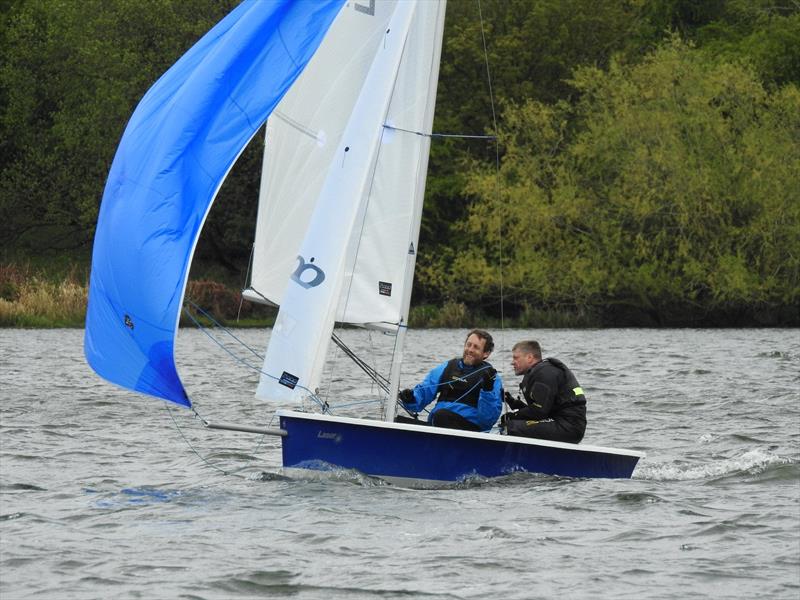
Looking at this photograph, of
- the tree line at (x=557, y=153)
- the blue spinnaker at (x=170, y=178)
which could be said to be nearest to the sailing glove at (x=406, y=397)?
the blue spinnaker at (x=170, y=178)

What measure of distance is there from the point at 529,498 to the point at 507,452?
0.37 metres

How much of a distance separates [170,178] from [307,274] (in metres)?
1.25

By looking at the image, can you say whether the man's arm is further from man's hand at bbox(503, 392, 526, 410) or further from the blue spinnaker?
the blue spinnaker

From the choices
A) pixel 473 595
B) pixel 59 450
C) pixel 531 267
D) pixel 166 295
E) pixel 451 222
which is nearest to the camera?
pixel 473 595

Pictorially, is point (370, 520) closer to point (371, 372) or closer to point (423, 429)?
point (423, 429)

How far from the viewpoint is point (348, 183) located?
10312mm

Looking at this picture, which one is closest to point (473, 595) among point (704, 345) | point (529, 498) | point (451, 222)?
point (529, 498)

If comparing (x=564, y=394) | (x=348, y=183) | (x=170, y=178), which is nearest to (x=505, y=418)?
(x=564, y=394)

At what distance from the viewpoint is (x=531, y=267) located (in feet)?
120

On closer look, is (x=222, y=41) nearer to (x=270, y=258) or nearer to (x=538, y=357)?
(x=270, y=258)

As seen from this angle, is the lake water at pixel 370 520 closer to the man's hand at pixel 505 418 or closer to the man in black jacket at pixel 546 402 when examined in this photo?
the man in black jacket at pixel 546 402

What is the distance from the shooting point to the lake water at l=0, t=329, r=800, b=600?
7.65 meters

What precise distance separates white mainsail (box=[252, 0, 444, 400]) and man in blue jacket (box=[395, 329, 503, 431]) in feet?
1.87

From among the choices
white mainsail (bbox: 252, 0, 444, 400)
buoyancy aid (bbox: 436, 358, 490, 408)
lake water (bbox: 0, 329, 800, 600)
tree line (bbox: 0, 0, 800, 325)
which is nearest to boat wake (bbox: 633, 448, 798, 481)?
lake water (bbox: 0, 329, 800, 600)
